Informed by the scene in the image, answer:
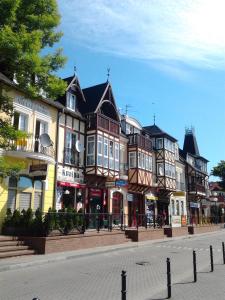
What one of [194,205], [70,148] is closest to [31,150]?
[70,148]

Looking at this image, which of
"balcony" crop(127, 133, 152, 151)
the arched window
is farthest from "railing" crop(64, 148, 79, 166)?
"balcony" crop(127, 133, 152, 151)

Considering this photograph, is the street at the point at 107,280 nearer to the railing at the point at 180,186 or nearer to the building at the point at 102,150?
the building at the point at 102,150

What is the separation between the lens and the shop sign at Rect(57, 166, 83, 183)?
73.8ft

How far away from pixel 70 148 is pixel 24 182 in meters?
5.25

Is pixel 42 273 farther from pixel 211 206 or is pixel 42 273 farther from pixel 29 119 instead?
pixel 211 206

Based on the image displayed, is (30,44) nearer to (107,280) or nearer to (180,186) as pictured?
(107,280)

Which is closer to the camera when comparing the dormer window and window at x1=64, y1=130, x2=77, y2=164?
window at x1=64, y1=130, x2=77, y2=164

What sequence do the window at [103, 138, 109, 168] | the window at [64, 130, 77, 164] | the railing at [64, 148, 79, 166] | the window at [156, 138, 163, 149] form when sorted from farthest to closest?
1. the window at [156, 138, 163, 149]
2. the window at [103, 138, 109, 168]
3. the window at [64, 130, 77, 164]
4. the railing at [64, 148, 79, 166]

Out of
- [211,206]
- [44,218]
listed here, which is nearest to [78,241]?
[44,218]

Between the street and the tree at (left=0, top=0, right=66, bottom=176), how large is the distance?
3375mm

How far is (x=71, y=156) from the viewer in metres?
23.9

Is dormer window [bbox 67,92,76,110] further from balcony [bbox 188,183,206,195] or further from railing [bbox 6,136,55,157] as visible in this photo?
balcony [bbox 188,183,206,195]

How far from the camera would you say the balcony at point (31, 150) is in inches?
715

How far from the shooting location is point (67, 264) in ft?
42.9
